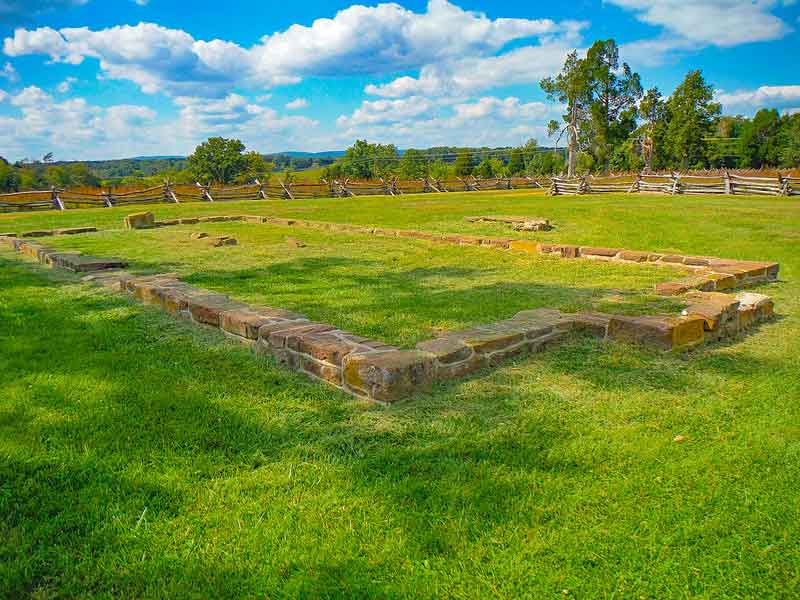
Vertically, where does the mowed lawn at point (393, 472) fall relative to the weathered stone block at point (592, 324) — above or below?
below

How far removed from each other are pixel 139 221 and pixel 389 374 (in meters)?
14.2

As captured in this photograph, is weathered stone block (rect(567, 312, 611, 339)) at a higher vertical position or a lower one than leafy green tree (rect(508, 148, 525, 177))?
lower

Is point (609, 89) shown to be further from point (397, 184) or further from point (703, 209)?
point (703, 209)

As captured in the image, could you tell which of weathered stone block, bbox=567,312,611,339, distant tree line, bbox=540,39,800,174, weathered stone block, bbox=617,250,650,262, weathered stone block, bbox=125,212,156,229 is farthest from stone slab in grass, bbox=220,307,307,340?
distant tree line, bbox=540,39,800,174

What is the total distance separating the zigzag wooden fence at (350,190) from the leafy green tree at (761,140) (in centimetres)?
4753

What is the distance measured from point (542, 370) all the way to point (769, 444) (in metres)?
1.40

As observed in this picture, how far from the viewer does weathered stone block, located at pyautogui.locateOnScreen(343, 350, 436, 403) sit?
329 cm

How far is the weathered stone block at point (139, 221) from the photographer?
1509 centimetres

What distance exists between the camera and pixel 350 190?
3494cm

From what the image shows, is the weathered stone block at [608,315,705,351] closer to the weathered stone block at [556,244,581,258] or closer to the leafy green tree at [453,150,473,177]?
the weathered stone block at [556,244,581,258]

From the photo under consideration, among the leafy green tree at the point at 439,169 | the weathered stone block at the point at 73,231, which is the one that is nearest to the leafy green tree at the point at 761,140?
the leafy green tree at the point at 439,169

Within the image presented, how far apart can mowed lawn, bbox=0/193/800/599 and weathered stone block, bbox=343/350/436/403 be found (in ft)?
0.38

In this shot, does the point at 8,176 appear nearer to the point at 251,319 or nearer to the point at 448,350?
the point at 251,319

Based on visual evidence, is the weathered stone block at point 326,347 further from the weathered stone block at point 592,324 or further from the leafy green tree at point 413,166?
the leafy green tree at point 413,166
